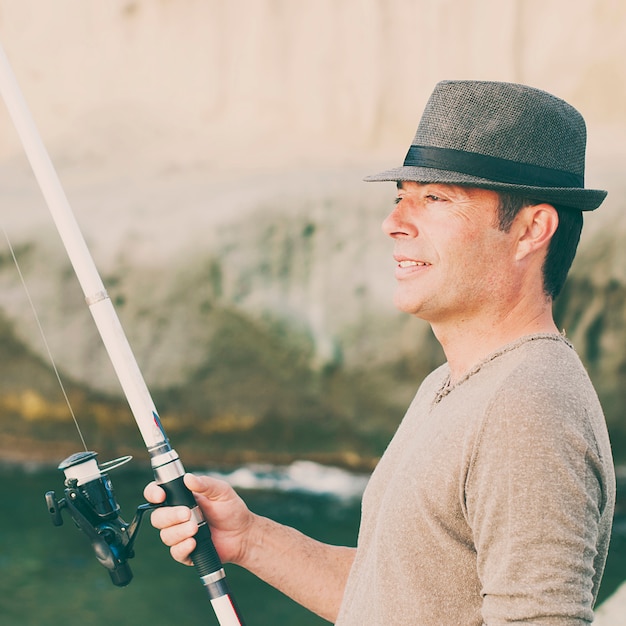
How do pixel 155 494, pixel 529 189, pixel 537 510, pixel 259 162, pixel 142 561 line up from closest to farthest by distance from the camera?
pixel 537 510 → pixel 529 189 → pixel 155 494 → pixel 142 561 → pixel 259 162

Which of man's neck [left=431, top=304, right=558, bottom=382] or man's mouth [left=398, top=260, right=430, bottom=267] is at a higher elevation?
man's mouth [left=398, top=260, right=430, bottom=267]

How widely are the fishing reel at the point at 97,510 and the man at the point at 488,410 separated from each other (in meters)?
0.12

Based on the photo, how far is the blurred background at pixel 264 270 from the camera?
19.7 feet

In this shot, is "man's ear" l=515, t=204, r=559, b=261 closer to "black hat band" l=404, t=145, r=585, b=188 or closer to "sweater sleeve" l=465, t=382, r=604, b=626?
"black hat band" l=404, t=145, r=585, b=188

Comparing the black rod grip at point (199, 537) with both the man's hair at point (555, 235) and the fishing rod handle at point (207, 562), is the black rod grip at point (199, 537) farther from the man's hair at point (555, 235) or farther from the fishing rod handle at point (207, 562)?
the man's hair at point (555, 235)

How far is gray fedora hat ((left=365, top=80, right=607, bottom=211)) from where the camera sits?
4.66 ft

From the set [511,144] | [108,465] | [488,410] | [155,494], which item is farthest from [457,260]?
[108,465]

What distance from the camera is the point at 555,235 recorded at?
4.79 ft

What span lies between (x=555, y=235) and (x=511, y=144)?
158 millimetres

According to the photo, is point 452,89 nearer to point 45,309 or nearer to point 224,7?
point 45,309

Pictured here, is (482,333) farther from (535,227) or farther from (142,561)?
(142,561)

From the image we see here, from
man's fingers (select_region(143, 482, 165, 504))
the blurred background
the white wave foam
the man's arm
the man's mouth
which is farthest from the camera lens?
the white wave foam

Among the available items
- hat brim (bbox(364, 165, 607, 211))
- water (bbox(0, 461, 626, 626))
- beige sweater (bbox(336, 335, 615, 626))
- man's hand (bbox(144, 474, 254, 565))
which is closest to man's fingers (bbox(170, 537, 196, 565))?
man's hand (bbox(144, 474, 254, 565))

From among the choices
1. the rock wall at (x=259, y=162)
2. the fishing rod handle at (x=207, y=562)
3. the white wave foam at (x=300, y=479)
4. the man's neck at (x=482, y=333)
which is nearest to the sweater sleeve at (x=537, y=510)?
the man's neck at (x=482, y=333)
